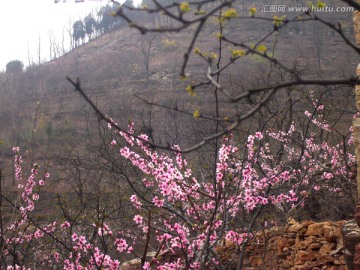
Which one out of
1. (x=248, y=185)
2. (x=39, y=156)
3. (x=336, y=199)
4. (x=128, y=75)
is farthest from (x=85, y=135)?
(x=248, y=185)

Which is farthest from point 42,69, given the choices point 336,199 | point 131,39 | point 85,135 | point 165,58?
point 336,199

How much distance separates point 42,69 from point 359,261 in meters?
60.1

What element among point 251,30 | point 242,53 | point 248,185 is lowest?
point 248,185

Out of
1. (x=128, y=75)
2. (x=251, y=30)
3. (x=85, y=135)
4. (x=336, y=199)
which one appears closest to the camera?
(x=336, y=199)

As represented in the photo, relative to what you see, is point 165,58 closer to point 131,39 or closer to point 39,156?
point 131,39

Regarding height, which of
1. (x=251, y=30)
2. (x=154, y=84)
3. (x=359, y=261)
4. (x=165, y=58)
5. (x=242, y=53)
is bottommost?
(x=359, y=261)

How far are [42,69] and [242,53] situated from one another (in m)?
61.1

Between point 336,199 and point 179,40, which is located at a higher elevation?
point 179,40

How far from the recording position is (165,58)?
5269cm

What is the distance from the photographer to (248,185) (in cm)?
511

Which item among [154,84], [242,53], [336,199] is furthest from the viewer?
[154,84]

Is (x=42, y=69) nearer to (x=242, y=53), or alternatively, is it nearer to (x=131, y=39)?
(x=131, y=39)

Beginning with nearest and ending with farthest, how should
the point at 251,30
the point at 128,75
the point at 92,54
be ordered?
the point at 128,75, the point at 251,30, the point at 92,54

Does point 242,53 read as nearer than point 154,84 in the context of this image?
Yes
